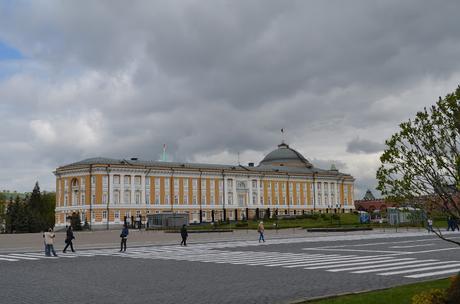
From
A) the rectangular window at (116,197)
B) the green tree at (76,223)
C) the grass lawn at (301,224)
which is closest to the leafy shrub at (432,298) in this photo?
the grass lawn at (301,224)

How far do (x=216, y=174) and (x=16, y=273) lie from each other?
273ft

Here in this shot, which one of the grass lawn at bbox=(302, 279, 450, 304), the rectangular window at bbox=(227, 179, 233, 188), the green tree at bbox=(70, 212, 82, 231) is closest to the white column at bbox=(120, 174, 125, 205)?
the green tree at bbox=(70, 212, 82, 231)

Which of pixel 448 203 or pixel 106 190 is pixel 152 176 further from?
pixel 448 203

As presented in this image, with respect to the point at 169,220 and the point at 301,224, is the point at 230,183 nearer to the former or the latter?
the point at 169,220

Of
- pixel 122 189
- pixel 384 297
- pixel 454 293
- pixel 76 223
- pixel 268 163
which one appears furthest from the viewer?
pixel 268 163

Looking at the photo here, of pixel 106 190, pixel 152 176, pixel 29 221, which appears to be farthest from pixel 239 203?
pixel 29 221

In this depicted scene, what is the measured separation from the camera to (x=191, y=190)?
98.1 meters

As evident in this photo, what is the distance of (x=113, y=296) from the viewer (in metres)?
12.1

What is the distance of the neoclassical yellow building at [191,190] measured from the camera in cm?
8850

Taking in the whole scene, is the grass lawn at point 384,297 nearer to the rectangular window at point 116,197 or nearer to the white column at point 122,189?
the rectangular window at point 116,197

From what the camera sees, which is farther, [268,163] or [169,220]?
[268,163]

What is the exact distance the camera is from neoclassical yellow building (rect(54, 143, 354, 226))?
88500 mm

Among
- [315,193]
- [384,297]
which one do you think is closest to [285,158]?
[315,193]

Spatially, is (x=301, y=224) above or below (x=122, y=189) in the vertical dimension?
below
